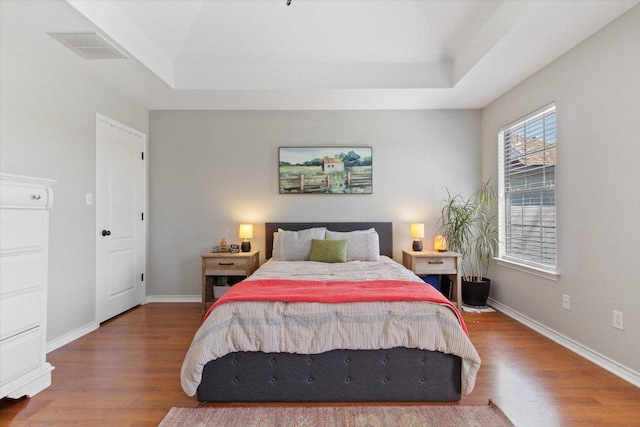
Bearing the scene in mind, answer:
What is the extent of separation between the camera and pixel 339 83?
3887mm

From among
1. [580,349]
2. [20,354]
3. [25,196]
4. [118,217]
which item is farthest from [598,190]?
[118,217]

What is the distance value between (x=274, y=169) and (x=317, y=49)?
1.58 meters

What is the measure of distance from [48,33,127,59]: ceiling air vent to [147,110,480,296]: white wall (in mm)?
1558

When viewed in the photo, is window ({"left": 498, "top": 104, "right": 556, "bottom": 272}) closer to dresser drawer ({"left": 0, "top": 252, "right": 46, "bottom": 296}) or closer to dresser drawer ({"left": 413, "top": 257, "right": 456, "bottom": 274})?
dresser drawer ({"left": 413, "top": 257, "right": 456, "bottom": 274})

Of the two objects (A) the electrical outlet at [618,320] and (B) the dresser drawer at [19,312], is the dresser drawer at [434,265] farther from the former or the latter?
(B) the dresser drawer at [19,312]

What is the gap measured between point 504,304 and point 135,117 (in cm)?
507

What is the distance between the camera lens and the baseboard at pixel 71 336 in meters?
2.96

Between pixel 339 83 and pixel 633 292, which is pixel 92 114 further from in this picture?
pixel 633 292

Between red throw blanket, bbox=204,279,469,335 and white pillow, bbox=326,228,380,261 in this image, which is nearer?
red throw blanket, bbox=204,279,469,335

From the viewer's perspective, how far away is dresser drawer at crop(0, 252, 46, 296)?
2023mm

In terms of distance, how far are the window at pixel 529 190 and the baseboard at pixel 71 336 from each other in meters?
A: 4.59

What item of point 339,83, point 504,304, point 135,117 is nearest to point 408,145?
point 339,83

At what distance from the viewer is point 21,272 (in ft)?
6.97

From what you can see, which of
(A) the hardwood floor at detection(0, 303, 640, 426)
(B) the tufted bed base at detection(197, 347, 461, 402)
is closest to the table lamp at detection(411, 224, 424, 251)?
(A) the hardwood floor at detection(0, 303, 640, 426)
